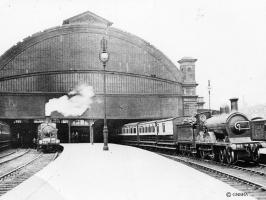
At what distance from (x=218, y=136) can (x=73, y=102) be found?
26328 millimetres

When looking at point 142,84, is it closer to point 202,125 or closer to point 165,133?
point 165,133

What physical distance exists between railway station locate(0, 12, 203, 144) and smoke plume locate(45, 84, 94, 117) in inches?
17.8

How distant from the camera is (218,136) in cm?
1888

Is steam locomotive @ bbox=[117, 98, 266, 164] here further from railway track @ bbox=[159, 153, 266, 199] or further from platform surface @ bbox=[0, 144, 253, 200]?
platform surface @ bbox=[0, 144, 253, 200]

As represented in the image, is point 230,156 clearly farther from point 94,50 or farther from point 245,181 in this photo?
point 94,50

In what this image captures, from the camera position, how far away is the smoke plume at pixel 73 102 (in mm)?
42594

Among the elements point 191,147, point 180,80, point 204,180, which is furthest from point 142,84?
point 204,180

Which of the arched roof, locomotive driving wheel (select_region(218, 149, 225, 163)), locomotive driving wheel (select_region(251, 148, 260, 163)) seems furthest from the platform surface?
the arched roof

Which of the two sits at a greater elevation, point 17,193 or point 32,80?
point 32,80

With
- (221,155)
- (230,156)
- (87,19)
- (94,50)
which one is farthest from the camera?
(87,19)

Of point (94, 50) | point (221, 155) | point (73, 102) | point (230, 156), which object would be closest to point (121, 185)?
point (230, 156)

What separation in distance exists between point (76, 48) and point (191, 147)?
25243 millimetres

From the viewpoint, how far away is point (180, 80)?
156ft

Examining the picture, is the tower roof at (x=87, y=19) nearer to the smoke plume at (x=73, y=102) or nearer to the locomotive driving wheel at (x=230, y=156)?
the smoke plume at (x=73, y=102)
